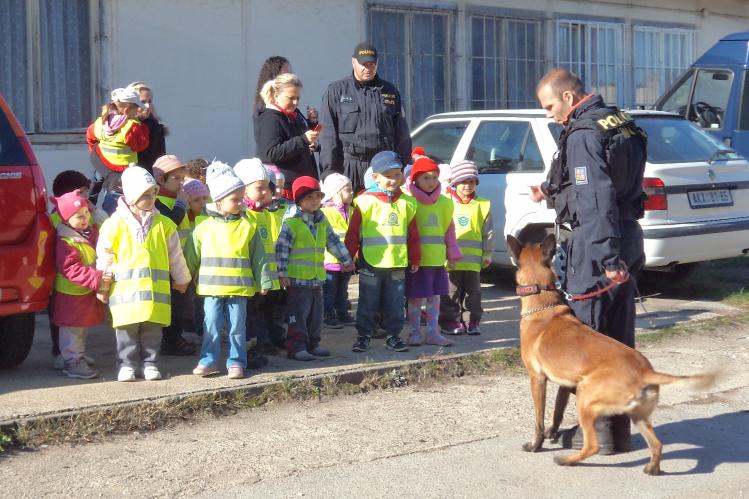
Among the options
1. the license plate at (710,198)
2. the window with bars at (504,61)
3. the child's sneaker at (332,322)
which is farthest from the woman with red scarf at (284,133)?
the window with bars at (504,61)

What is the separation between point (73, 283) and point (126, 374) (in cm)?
64

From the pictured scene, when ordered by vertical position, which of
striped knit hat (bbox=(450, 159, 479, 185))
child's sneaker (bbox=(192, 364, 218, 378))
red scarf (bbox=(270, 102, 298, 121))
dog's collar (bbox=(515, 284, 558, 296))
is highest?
red scarf (bbox=(270, 102, 298, 121))

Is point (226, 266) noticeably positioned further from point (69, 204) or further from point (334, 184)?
point (334, 184)

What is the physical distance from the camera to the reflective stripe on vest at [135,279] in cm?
636

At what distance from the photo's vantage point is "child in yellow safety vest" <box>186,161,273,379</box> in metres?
6.59

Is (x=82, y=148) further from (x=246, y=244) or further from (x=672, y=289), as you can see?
(x=672, y=289)

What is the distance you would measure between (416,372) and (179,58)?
5.04 m

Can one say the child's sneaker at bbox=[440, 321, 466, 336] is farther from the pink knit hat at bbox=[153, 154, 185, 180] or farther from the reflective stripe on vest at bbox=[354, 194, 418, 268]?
the pink knit hat at bbox=[153, 154, 185, 180]

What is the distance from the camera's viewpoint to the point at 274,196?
7.61 meters

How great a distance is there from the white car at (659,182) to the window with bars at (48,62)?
11.8ft

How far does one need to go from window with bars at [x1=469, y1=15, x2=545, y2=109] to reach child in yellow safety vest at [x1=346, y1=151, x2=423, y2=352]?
6.70 meters

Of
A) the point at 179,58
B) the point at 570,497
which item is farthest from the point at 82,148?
the point at 570,497

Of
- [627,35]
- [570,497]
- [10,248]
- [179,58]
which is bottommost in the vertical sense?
[570,497]

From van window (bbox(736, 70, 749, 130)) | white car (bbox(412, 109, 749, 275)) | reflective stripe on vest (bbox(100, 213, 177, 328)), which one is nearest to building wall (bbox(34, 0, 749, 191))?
white car (bbox(412, 109, 749, 275))
